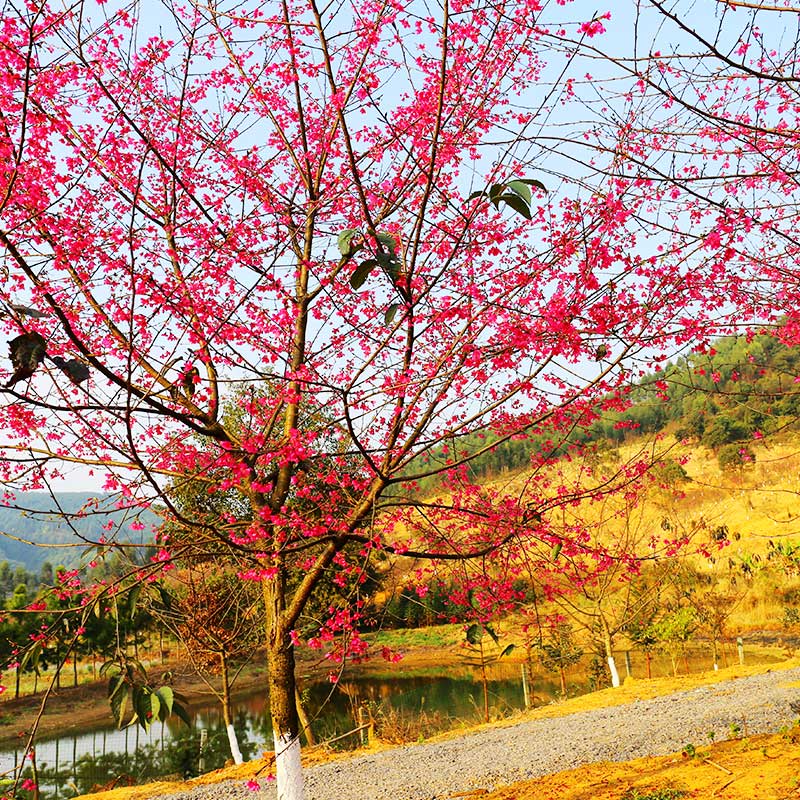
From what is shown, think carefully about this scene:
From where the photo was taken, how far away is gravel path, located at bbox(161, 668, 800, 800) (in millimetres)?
7066

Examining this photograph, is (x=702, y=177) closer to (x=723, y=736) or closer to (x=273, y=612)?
(x=273, y=612)

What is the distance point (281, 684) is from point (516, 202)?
3.30 meters

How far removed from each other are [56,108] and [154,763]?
13.3 metres

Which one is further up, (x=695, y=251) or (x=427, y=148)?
(x=427, y=148)

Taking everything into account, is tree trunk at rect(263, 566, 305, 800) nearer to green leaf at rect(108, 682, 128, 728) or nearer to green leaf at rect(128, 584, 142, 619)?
green leaf at rect(128, 584, 142, 619)

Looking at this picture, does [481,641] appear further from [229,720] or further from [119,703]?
[229,720]

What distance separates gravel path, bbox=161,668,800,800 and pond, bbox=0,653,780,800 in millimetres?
1989

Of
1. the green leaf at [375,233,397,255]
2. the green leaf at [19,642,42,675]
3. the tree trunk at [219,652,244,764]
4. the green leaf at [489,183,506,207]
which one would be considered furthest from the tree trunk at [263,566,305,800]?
the tree trunk at [219,652,244,764]

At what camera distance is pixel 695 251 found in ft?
11.3

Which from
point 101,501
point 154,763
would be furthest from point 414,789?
point 154,763

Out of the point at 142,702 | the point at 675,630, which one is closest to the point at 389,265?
the point at 142,702

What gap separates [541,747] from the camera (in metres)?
7.98

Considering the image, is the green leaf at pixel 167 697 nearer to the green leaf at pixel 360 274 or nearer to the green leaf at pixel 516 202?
the green leaf at pixel 360 274

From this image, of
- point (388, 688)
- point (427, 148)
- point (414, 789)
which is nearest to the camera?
point (427, 148)
